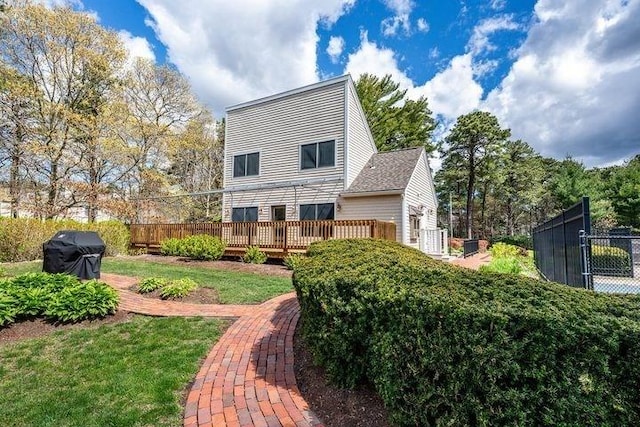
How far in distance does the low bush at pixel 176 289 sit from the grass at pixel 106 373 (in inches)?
45.0

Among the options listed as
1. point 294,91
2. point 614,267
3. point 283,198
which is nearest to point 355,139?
point 294,91

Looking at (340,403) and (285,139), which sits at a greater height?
(285,139)

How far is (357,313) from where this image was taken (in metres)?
2.48

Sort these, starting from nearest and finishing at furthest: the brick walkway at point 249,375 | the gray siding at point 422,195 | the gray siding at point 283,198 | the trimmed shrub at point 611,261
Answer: the brick walkway at point 249,375 < the trimmed shrub at point 611,261 < the gray siding at point 422,195 < the gray siding at point 283,198

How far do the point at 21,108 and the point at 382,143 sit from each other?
22.6 meters

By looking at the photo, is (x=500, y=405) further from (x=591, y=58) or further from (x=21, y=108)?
(x=21, y=108)

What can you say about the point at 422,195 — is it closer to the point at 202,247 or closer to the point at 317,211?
the point at 317,211

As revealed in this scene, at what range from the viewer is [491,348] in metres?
1.65

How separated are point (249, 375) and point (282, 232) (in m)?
8.66

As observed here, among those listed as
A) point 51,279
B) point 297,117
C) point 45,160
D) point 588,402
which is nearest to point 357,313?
point 588,402

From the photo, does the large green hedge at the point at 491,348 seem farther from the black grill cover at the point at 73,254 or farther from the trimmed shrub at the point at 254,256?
the trimmed shrub at the point at 254,256

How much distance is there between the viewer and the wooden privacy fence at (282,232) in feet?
34.6

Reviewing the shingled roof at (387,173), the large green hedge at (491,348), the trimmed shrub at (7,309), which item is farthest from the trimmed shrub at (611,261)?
the trimmed shrub at (7,309)

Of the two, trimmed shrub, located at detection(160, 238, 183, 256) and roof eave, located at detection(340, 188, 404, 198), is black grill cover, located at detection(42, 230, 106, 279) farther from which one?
roof eave, located at detection(340, 188, 404, 198)
